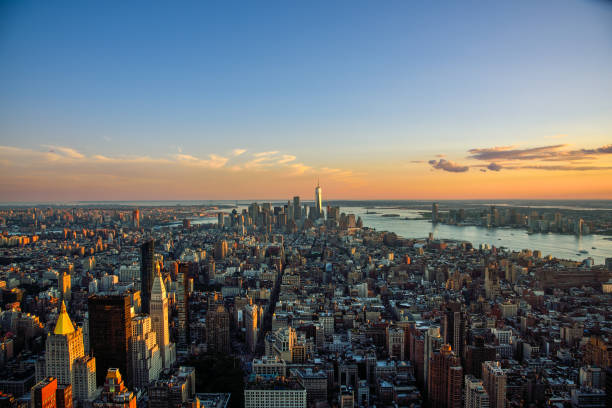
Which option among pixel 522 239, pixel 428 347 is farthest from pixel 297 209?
pixel 428 347

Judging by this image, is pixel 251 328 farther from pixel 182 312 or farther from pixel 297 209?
pixel 297 209

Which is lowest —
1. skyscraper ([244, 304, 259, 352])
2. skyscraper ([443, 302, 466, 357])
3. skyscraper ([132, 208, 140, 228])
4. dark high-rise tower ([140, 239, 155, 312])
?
skyscraper ([244, 304, 259, 352])

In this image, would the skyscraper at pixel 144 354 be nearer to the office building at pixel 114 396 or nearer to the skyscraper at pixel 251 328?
the office building at pixel 114 396

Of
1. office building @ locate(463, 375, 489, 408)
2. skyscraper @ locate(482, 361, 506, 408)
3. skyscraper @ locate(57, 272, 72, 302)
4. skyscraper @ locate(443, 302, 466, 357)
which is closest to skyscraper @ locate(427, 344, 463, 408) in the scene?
office building @ locate(463, 375, 489, 408)

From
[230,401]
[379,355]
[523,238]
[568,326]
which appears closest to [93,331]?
[230,401]

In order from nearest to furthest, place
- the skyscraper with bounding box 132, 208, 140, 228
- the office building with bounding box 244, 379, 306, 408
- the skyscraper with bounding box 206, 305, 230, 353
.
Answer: the office building with bounding box 244, 379, 306, 408
the skyscraper with bounding box 206, 305, 230, 353
the skyscraper with bounding box 132, 208, 140, 228

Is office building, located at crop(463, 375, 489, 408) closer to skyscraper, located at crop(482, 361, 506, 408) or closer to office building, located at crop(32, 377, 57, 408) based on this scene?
skyscraper, located at crop(482, 361, 506, 408)

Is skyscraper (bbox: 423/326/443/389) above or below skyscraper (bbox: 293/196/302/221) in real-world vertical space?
below
